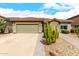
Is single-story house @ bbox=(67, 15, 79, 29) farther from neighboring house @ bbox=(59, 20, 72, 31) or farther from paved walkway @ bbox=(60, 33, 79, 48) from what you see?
paved walkway @ bbox=(60, 33, 79, 48)

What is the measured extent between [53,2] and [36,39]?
414cm

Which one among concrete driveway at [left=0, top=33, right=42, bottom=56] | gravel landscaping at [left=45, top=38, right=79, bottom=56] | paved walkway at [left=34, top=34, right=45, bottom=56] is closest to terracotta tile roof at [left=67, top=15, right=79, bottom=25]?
gravel landscaping at [left=45, top=38, right=79, bottom=56]

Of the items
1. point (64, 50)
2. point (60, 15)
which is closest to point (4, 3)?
point (60, 15)

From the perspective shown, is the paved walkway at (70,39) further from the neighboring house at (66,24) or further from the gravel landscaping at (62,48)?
the neighboring house at (66,24)

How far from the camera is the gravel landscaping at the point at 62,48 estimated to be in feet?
44.0

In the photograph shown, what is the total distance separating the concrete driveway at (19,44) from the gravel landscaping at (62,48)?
1.11 m

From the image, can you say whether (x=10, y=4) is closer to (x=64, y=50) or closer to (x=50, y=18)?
(x=50, y=18)

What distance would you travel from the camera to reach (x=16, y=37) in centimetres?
1719

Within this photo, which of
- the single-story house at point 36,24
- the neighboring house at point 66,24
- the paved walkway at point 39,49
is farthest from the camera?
the neighboring house at point 66,24

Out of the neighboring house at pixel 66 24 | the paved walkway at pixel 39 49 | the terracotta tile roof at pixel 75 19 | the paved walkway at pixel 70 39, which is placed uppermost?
the terracotta tile roof at pixel 75 19

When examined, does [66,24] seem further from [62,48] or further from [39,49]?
[39,49]

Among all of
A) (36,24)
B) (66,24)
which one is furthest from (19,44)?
(36,24)

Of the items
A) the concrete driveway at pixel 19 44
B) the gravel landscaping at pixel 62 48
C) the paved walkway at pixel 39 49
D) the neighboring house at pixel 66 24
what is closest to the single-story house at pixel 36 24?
the neighboring house at pixel 66 24

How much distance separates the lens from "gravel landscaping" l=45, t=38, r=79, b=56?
1342 cm
